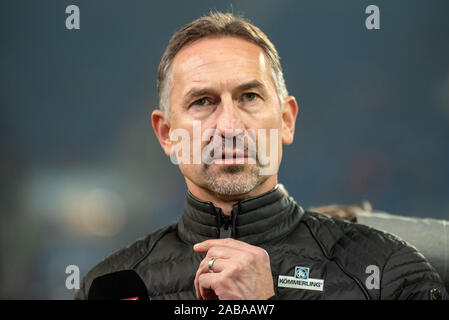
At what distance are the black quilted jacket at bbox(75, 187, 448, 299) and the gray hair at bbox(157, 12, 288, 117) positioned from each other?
0.30m

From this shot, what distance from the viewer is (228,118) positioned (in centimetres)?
123

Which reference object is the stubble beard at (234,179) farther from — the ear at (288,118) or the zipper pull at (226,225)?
the ear at (288,118)

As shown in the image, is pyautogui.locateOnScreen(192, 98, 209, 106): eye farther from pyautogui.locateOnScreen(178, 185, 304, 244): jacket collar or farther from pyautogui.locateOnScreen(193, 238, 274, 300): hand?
pyautogui.locateOnScreen(193, 238, 274, 300): hand

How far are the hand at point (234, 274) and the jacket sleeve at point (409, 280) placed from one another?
29 cm

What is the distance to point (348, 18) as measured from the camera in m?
1.84

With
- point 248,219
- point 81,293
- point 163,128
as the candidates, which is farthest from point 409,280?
point 81,293

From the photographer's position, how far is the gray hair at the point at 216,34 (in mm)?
1357

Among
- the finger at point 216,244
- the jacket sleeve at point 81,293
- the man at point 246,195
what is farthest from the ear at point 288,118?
the jacket sleeve at point 81,293

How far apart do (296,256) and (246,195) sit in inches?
7.7

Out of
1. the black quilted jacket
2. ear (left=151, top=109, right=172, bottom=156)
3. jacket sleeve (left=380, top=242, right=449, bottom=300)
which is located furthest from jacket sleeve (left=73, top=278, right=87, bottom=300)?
jacket sleeve (left=380, top=242, right=449, bottom=300)

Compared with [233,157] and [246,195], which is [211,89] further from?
[246,195]

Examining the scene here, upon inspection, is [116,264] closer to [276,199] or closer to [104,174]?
[276,199]

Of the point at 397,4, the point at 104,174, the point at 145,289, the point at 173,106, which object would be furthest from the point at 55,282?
the point at 397,4

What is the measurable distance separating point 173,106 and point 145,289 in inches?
19.3
